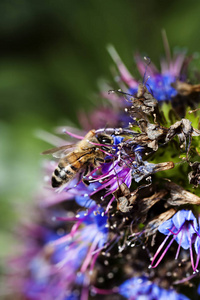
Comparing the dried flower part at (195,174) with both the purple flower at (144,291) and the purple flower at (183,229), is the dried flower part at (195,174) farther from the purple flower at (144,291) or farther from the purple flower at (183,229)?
the purple flower at (144,291)

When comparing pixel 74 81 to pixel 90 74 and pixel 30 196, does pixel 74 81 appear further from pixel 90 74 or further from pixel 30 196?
pixel 30 196

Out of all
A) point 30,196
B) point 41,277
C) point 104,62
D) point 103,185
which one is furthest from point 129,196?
point 104,62

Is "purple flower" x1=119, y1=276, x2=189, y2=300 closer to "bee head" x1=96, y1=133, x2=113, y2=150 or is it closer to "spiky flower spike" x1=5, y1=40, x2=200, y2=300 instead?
"spiky flower spike" x1=5, y1=40, x2=200, y2=300

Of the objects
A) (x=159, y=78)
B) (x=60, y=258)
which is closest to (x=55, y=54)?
(x=159, y=78)

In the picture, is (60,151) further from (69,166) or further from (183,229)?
(183,229)

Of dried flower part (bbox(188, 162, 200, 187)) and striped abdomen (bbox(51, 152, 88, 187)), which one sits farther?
striped abdomen (bbox(51, 152, 88, 187))

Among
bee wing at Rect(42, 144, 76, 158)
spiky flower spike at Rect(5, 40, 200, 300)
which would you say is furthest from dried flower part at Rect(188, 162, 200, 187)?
bee wing at Rect(42, 144, 76, 158)

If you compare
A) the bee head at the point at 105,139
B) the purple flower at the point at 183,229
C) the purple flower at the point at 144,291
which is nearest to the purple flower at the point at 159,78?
the bee head at the point at 105,139
